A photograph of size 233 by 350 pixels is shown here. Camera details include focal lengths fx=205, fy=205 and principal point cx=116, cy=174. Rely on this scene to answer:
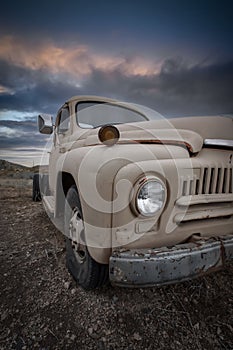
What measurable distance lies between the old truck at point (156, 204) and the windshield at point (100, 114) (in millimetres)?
1144

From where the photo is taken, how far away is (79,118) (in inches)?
113

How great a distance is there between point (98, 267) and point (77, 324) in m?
0.42

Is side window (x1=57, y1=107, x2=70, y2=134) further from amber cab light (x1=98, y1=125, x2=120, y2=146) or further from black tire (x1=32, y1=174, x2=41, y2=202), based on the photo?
black tire (x1=32, y1=174, x2=41, y2=202)

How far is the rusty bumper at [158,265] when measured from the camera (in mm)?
1190

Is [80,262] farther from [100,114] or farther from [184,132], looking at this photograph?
[100,114]

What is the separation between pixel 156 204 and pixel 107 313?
1004 mm

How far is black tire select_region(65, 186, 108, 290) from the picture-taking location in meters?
1.66

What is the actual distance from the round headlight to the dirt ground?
894 mm

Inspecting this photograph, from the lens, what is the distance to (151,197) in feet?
4.39

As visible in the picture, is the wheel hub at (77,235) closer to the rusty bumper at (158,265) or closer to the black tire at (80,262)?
the black tire at (80,262)

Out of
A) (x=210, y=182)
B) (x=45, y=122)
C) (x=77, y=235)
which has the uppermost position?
(x=45, y=122)

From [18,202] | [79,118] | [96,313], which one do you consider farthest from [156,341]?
[18,202]

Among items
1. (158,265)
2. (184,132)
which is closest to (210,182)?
(184,132)

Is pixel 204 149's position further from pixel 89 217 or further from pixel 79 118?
pixel 79 118
